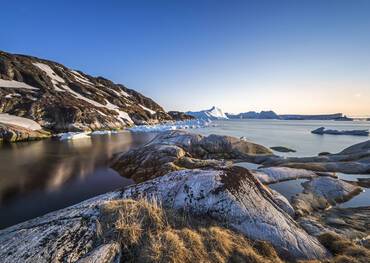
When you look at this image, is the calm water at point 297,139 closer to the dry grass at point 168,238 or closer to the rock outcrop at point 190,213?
the rock outcrop at point 190,213

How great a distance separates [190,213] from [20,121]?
152 ft

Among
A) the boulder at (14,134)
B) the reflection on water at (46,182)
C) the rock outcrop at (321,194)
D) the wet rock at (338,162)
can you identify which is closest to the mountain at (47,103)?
the boulder at (14,134)

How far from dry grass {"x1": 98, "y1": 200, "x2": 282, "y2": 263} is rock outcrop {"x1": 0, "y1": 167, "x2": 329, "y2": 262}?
0.31m

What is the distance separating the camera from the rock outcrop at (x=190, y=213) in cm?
383

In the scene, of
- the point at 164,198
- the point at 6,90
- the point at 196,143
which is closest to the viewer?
the point at 164,198

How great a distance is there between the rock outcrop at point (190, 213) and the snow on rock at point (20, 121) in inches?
1640

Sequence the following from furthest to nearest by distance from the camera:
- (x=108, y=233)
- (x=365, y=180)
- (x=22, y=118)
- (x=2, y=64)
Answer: (x=2, y=64) < (x=22, y=118) < (x=365, y=180) < (x=108, y=233)

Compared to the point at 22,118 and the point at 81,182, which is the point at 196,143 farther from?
the point at 22,118

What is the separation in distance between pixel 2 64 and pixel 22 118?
3551 centimetres

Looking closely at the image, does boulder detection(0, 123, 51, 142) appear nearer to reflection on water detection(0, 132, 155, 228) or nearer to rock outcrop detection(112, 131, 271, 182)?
reflection on water detection(0, 132, 155, 228)

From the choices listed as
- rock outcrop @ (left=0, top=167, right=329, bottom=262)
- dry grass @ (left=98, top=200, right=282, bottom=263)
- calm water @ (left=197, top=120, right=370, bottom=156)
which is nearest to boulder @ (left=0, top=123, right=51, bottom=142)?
rock outcrop @ (left=0, top=167, right=329, bottom=262)

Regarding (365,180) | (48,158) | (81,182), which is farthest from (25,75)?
(365,180)

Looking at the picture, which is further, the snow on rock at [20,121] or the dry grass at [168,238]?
the snow on rock at [20,121]

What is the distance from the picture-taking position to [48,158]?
21594mm
